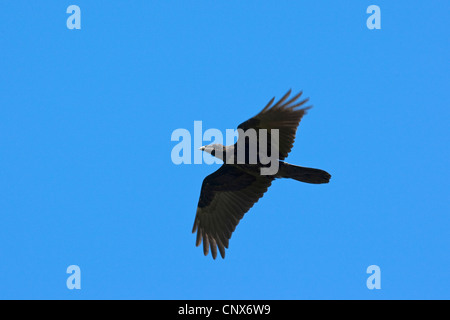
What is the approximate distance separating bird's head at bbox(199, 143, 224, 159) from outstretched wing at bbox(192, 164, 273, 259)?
66cm

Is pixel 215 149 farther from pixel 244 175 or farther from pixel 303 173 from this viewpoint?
pixel 303 173

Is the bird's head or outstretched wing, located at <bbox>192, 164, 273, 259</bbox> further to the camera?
outstretched wing, located at <bbox>192, 164, 273, 259</bbox>

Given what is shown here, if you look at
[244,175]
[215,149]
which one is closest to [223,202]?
[244,175]

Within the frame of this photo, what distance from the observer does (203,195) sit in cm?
1340

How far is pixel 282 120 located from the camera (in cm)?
1143

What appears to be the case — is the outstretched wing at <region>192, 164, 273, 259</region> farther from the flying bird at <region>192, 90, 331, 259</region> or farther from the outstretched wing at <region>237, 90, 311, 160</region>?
the outstretched wing at <region>237, 90, 311, 160</region>

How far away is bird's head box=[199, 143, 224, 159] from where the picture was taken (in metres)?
12.1

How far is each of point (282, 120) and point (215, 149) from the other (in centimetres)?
158

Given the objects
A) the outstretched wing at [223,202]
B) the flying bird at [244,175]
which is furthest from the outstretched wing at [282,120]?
the outstretched wing at [223,202]

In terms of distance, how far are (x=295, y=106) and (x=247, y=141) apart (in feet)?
3.98

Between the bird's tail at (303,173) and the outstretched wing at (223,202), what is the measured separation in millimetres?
986

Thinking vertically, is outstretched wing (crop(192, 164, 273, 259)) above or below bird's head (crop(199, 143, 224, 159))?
below

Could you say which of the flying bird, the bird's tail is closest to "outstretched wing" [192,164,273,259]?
the flying bird
